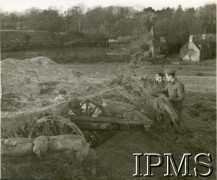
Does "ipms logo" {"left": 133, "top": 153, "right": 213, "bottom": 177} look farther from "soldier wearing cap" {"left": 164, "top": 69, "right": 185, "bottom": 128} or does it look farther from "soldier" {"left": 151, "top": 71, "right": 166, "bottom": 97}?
"soldier" {"left": 151, "top": 71, "right": 166, "bottom": 97}

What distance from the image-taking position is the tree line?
595 centimetres

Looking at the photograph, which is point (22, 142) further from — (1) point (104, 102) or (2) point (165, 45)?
(2) point (165, 45)

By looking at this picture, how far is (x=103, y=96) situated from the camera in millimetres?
5914

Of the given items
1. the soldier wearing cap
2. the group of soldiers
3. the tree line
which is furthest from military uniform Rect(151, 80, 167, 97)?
the tree line

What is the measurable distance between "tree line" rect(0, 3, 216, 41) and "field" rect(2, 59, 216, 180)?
2.70 ft

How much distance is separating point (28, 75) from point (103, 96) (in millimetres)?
1322

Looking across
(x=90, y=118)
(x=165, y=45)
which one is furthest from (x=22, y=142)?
(x=165, y=45)

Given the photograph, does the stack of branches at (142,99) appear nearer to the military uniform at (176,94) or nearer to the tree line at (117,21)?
the military uniform at (176,94)

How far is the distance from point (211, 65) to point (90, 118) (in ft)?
19.0

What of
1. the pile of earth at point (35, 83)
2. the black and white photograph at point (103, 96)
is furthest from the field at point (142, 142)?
the pile of earth at point (35, 83)

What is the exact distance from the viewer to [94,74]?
7.29m

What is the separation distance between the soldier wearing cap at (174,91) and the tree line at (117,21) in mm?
1559

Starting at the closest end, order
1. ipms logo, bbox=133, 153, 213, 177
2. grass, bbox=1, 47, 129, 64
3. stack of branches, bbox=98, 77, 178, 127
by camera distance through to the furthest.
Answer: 1. ipms logo, bbox=133, 153, 213, 177
2. stack of branches, bbox=98, 77, 178, 127
3. grass, bbox=1, 47, 129, 64

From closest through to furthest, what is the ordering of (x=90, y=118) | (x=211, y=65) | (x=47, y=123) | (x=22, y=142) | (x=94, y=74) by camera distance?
(x=22, y=142), (x=47, y=123), (x=90, y=118), (x=94, y=74), (x=211, y=65)
